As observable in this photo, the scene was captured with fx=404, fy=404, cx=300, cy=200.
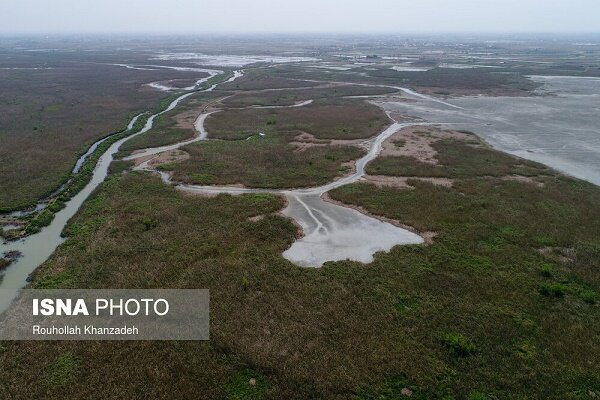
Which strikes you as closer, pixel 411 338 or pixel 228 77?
pixel 411 338

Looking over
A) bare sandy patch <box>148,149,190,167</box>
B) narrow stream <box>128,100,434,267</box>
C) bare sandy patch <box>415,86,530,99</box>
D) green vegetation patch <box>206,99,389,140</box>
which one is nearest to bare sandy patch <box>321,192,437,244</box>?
narrow stream <box>128,100,434,267</box>

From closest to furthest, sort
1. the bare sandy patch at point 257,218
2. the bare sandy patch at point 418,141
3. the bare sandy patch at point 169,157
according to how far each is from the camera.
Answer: the bare sandy patch at point 257,218 < the bare sandy patch at point 169,157 < the bare sandy patch at point 418,141

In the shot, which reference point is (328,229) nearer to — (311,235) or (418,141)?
(311,235)

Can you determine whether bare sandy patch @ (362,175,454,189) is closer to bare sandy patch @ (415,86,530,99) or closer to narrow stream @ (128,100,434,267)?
narrow stream @ (128,100,434,267)

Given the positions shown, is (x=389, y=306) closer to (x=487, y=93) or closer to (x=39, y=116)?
(x=39, y=116)

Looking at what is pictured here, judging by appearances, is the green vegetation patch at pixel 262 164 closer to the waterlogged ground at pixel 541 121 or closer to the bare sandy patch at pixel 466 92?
the waterlogged ground at pixel 541 121

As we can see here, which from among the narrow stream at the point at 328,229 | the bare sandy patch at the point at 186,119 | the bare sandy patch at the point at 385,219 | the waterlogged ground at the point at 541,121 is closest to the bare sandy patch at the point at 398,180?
the narrow stream at the point at 328,229

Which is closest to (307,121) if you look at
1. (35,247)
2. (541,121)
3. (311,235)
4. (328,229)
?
(541,121)

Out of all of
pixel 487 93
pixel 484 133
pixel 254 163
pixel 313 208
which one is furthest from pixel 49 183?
pixel 487 93
